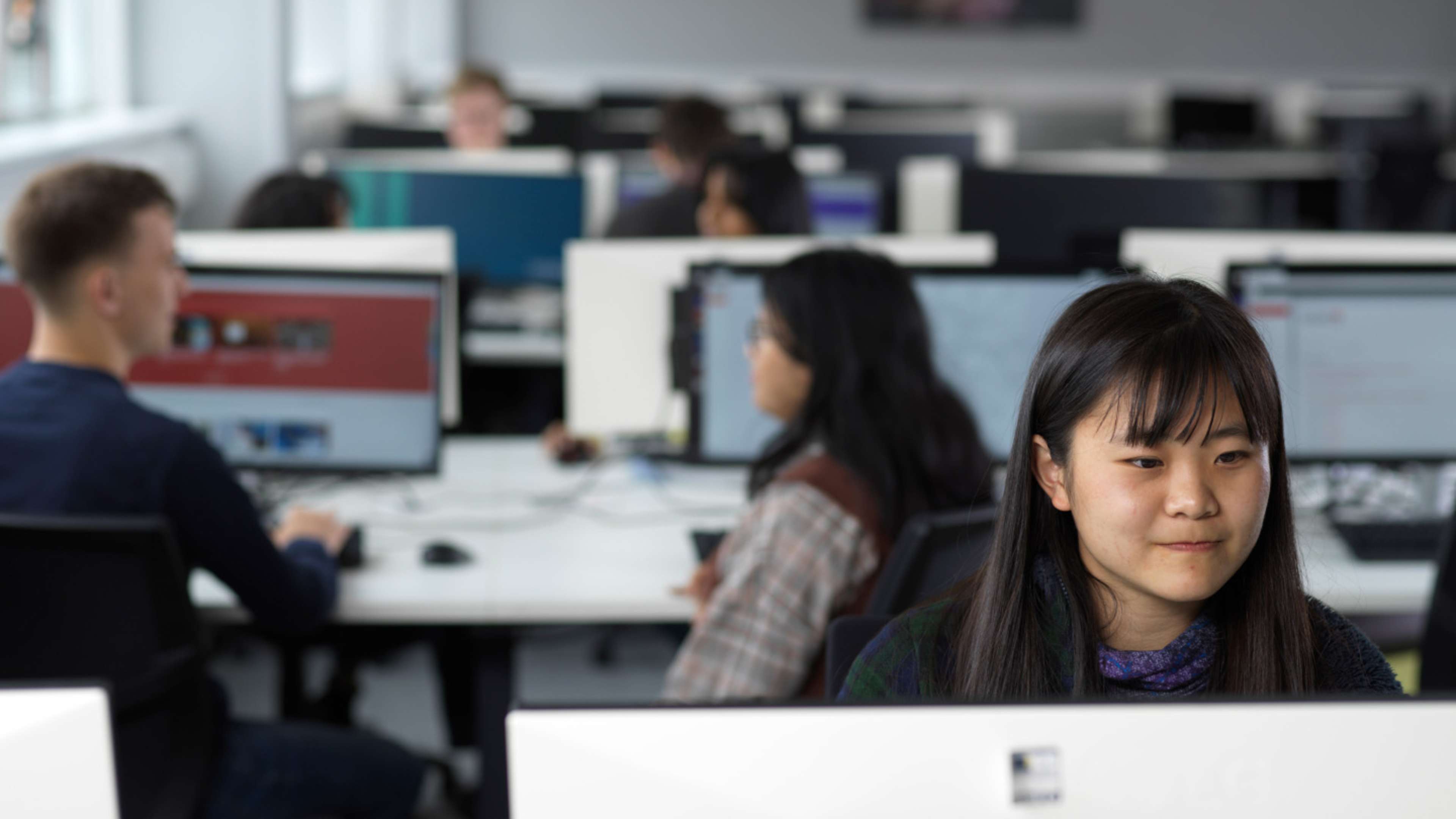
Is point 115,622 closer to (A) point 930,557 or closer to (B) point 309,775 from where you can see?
(B) point 309,775

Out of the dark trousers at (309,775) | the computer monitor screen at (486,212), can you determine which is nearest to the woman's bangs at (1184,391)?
the dark trousers at (309,775)

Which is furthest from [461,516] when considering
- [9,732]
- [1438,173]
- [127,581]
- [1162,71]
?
[1162,71]

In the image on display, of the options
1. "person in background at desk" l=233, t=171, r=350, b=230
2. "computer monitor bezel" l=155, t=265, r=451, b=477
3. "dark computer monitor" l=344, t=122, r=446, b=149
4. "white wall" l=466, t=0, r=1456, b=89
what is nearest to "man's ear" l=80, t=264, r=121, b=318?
"computer monitor bezel" l=155, t=265, r=451, b=477

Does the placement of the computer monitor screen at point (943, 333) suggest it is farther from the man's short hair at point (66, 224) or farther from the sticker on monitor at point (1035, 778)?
the sticker on monitor at point (1035, 778)

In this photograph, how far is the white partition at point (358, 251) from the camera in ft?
8.29

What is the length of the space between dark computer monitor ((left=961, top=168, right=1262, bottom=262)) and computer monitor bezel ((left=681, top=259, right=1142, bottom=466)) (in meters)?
1.10

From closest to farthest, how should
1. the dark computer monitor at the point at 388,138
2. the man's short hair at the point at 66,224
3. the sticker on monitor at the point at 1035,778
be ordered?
1. the sticker on monitor at the point at 1035,778
2. the man's short hair at the point at 66,224
3. the dark computer monitor at the point at 388,138

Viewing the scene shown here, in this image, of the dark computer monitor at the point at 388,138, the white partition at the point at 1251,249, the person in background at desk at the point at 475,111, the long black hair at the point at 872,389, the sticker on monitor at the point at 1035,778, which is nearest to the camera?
the sticker on monitor at the point at 1035,778

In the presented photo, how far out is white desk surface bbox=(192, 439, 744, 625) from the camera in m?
1.98

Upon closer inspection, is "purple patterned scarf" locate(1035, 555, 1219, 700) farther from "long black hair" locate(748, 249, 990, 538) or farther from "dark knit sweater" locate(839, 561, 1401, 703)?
"long black hair" locate(748, 249, 990, 538)

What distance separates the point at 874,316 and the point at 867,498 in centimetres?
25

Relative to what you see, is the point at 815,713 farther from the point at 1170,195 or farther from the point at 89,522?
the point at 1170,195

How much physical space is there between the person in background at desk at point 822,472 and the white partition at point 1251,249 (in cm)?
73

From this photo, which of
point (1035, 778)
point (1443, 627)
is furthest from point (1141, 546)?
point (1443, 627)
